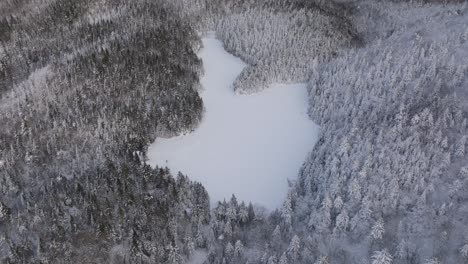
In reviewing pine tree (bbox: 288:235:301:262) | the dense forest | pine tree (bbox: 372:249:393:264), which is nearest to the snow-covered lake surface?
the dense forest

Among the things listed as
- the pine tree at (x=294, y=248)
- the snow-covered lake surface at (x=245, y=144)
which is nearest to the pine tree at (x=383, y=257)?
the pine tree at (x=294, y=248)

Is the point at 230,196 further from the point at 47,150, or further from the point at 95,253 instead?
the point at 47,150

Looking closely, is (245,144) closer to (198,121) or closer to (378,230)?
(198,121)

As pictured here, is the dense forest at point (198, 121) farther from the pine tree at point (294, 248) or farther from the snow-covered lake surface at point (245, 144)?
the snow-covered lake surface at point (245, 144)

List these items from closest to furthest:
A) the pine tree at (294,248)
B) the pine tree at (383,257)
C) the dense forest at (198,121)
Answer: the pine tree at (383,257)
the pine tree at (294,248)
the dense forest at (198,121)

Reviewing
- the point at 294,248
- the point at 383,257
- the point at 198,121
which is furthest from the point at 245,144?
the point at 383,257

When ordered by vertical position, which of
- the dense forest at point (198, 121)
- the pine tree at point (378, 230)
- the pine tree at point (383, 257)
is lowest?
the pine tree at point (383, 257)

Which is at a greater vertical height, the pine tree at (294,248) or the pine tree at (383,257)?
the pine tree at (294,248)
